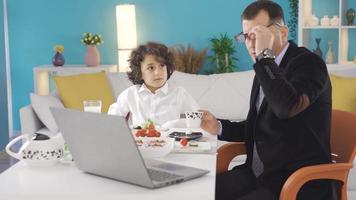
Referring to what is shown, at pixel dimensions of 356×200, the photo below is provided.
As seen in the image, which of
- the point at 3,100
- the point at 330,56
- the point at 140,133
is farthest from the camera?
the point at 330,56

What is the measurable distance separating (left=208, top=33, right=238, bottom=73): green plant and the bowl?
13.3 ft

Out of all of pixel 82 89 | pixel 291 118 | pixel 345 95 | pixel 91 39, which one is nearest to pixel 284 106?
pixel 291 118

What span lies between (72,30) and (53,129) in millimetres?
2612

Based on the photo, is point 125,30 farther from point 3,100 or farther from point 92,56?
point 3,100

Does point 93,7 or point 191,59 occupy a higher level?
point 93,7

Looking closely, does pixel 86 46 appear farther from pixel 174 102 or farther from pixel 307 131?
pixel 307 131

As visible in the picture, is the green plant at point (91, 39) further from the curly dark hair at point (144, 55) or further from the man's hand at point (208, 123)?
the man's hand at point (208, 123)

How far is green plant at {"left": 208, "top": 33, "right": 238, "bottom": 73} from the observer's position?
6.00 metres

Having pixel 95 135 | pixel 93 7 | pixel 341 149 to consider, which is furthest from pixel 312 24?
pixel 95 135

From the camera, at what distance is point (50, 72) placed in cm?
590

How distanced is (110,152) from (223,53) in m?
4.55

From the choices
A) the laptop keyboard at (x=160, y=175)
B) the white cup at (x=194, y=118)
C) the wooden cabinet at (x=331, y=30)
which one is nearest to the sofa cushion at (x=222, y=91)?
the wooden cabinet at (x=331, y=30)

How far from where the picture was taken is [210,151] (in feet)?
6.59

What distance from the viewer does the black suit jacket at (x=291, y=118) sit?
1.86 meters
